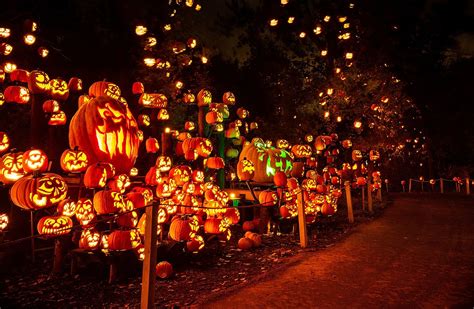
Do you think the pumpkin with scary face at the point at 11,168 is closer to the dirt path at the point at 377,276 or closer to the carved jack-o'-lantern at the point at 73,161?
the carved jack-o'-lantern at the point at 73,161

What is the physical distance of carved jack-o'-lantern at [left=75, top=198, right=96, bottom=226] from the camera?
691cm

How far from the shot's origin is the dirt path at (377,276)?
540 centimetres

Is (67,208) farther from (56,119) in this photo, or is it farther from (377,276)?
(377,276)

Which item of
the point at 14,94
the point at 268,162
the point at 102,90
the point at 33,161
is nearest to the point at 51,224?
the point at 33,161

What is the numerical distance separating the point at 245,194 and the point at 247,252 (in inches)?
150

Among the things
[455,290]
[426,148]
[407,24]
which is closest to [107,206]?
[455,290]

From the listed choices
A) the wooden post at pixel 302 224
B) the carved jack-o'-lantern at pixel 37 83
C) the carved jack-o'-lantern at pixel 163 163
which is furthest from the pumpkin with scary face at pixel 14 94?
the wooden post at pixel 302 224

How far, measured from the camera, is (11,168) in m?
6.88

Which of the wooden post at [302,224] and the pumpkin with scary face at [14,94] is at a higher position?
the pumpkin with scary face at [14,94]

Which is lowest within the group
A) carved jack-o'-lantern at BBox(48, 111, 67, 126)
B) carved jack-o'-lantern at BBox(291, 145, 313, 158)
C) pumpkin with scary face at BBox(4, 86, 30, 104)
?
carved jack-o'-lantern at BBox(291, 145, 313, 158)

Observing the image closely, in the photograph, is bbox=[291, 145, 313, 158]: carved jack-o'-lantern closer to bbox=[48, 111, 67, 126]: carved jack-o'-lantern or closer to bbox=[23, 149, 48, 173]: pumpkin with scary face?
bbox=[48, 111, 67, 126]: carved jack-o'-lantern

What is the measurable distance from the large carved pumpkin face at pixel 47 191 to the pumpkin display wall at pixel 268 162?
7293mm

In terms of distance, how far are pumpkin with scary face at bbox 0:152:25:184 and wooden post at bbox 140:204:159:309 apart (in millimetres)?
3478

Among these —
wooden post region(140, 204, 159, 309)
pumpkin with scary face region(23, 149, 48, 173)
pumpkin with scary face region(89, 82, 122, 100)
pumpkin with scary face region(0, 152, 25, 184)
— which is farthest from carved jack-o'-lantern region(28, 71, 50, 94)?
wooden post region(140, 204, 159, 309)
